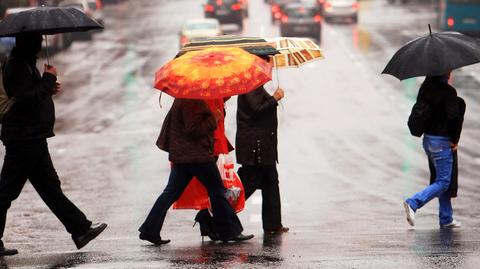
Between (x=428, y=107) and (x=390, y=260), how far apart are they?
2.35 meters

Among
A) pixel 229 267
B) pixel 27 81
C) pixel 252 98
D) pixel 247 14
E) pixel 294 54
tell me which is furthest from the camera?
pixel 247 14

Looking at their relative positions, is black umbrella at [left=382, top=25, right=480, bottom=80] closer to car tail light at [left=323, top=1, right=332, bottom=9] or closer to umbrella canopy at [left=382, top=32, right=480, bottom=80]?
umbrella canopy at [left=382, top=32, right=480, bottom=80]

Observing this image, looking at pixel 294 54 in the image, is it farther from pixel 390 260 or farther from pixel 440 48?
pixel 390 260

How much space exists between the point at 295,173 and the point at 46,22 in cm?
907

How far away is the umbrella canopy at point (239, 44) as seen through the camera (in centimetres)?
946

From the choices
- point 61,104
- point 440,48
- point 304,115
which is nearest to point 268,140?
point 440,48

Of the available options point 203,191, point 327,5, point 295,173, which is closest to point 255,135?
point 203,191

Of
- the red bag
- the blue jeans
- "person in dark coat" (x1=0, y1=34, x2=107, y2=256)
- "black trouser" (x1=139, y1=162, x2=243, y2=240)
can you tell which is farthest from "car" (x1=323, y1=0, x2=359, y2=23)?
"person in dark coat" (x1=0, y1=34, x2=107, y2=256)

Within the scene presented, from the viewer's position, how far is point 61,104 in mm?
27500

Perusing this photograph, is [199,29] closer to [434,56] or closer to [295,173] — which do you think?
[295,173]

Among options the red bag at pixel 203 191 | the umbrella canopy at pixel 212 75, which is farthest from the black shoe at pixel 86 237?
the umbrella canopy at pixel 212 75

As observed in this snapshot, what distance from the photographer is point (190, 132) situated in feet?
29.3

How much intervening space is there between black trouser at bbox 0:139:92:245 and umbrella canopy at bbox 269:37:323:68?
256cm

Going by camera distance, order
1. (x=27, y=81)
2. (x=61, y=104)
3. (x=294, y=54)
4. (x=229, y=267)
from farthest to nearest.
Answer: (x=61, y=104) → (x=294, y=54) → (x=27, y=81) → (x=229, y=267)
